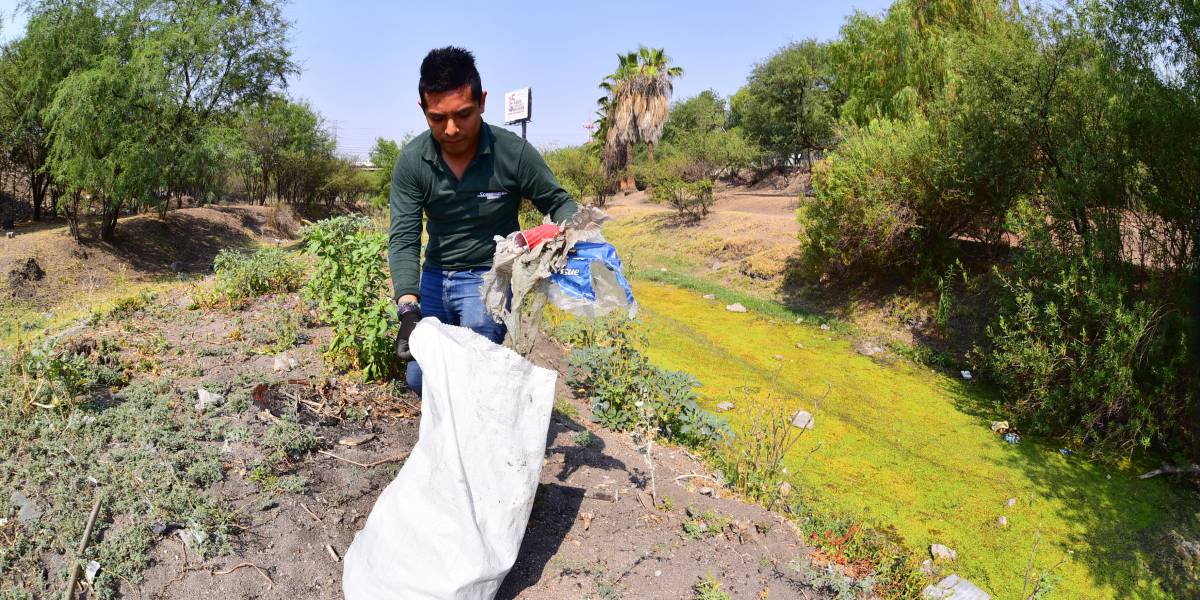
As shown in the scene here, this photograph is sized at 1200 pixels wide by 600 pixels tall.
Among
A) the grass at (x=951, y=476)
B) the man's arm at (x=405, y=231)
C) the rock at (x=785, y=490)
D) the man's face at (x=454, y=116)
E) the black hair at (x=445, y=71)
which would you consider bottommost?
the grass at (x=951, y=476)

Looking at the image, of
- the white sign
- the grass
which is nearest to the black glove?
the grass

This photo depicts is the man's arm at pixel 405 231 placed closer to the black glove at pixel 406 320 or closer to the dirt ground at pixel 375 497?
the black glove at pixel 406 320

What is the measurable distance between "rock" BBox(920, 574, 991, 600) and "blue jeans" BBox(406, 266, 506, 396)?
234 centimetres

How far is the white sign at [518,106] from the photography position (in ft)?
66.7

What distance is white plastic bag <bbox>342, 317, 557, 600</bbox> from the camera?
2.02 meters

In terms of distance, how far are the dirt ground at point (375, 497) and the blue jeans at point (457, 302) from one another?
64cm

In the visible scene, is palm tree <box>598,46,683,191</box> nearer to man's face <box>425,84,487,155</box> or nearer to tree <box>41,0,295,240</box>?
tree <box>41,0,295,240</box>

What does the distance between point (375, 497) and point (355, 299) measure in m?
1.47

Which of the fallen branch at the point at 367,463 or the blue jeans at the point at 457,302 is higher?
the blue jeans at the point at 457,302

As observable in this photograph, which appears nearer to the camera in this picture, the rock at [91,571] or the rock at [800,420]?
the rock at [91,571]

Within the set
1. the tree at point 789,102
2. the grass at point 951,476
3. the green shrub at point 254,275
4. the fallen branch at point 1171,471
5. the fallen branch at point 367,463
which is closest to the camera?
the fallen branch at point 367,463

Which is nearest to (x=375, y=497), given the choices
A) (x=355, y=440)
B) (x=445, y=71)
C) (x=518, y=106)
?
(x=355, y=440)

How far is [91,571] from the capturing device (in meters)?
2.12

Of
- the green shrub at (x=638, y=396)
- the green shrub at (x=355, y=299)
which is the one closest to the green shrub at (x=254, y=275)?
the green shrub at (x=355, y=299)
